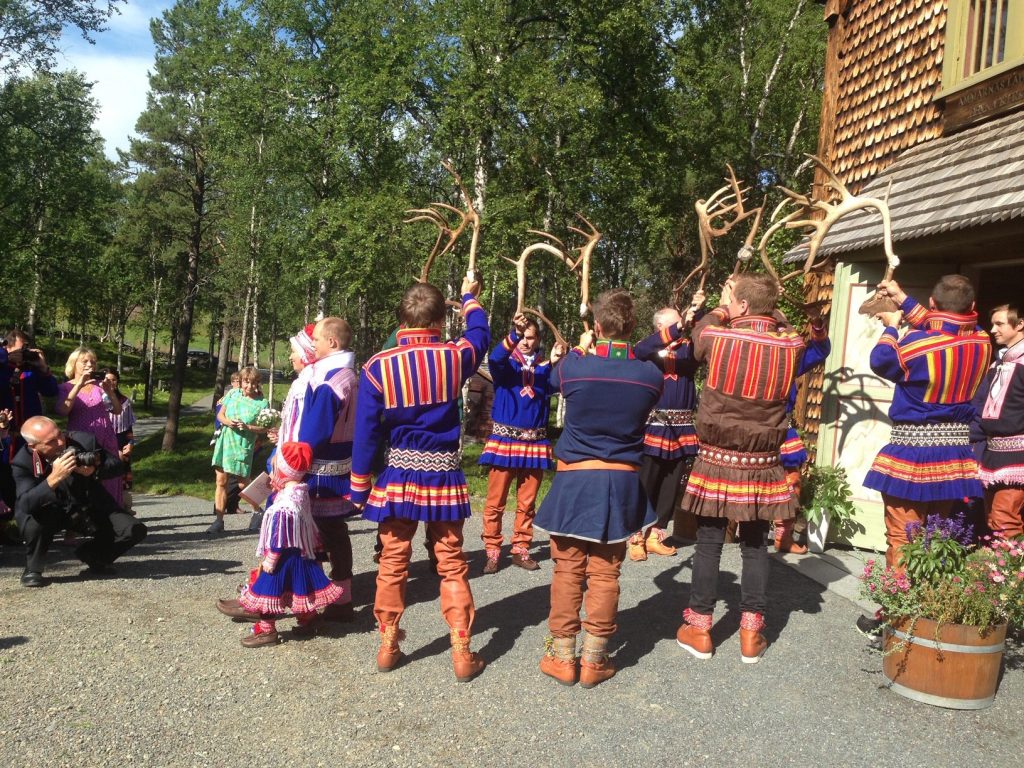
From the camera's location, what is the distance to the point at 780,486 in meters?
4.14

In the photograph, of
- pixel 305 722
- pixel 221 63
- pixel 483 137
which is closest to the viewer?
pixel 305 722

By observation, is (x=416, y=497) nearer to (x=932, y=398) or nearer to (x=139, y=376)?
(x=932, y=398)

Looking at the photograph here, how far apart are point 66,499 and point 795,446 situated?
5.22m

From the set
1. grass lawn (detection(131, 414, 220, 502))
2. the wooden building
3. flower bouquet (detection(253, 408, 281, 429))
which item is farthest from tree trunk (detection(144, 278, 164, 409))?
the wooden building

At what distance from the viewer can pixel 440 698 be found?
3.74m

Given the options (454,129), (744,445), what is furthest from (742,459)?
(454,129)

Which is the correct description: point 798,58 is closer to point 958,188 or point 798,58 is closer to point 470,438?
point 470,438

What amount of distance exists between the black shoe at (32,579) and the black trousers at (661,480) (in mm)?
4281

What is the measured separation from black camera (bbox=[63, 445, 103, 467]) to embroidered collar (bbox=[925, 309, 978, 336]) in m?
5.46

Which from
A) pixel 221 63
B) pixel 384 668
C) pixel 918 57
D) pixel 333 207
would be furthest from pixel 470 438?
pixel 384 668

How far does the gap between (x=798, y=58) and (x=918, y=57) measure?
45.0ft

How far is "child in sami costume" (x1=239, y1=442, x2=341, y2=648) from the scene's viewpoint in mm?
4215

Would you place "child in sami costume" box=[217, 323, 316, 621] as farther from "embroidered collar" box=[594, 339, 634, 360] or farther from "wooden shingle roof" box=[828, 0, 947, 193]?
"wooden shingle roof" box=[828, 0, 947, 193]

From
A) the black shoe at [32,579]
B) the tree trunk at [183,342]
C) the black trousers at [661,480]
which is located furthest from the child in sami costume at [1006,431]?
the tree trunk at [183,342]
